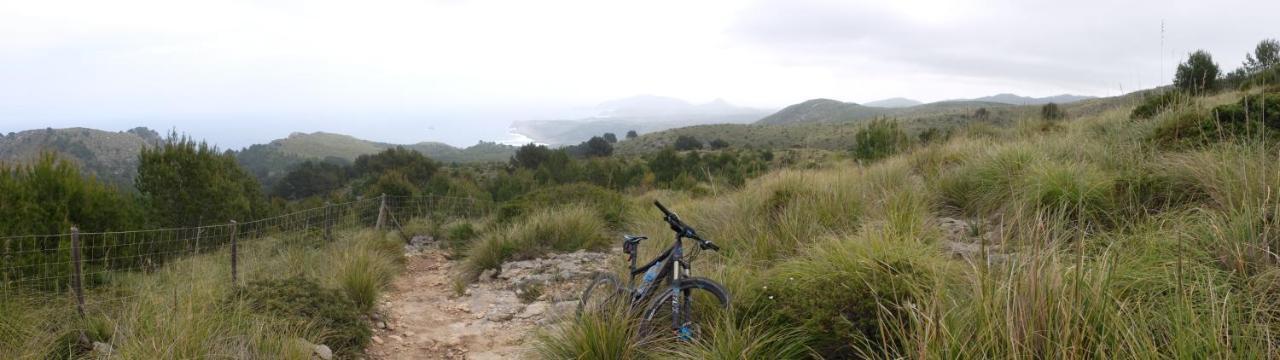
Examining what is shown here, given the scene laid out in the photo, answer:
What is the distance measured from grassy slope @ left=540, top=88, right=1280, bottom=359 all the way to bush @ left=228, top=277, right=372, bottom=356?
198 centimetres

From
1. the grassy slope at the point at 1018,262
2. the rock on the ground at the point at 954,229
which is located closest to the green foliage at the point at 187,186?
the grassy slope at the point at 1018,262

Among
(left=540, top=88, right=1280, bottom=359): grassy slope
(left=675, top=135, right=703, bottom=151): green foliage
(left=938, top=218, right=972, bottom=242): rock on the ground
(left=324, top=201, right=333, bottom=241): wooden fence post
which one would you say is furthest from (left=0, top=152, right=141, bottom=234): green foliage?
(left=675, top=135, right=703, bottom=151): green foliage

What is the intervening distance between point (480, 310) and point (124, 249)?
8278 mm

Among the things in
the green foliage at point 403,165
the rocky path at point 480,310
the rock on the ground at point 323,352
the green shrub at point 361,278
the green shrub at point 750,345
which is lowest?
the rocky path at point 480,310

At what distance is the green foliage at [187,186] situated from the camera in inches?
812

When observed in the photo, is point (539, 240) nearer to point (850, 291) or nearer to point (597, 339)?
point (597, 339)

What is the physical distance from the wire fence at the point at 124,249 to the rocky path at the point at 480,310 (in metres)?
1.71

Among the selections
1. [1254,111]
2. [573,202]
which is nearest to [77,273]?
[573,202]

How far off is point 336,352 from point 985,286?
4.35 metres

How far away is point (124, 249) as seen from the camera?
36.7 feet

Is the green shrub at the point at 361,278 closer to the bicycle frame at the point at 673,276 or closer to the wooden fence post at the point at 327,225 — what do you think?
the wooden fence post at the point at 327,225

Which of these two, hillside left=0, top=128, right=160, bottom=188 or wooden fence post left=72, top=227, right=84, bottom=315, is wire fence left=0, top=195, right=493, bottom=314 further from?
hillside left=0, top=128, right=160, bottom=188

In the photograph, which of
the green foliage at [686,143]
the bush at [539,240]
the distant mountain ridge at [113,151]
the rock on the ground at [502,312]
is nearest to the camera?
the rock on the ground at [502,312]

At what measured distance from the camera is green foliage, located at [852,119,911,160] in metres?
12.2
